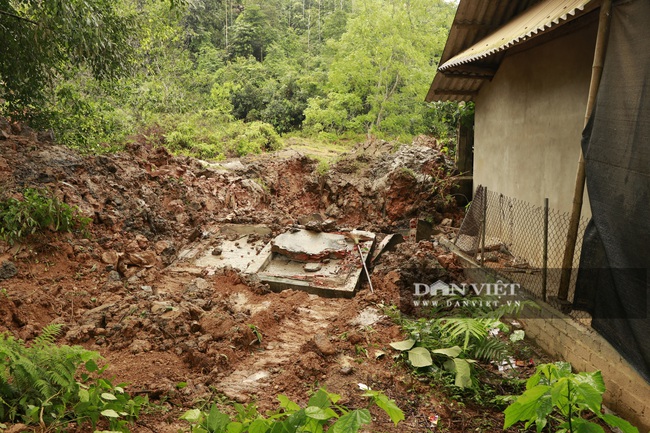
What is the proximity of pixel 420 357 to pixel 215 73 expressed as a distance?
24990 mm

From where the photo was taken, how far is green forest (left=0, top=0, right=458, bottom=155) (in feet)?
23.8

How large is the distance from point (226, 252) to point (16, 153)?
13.3 feet

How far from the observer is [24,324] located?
15.2ft

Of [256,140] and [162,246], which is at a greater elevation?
[256,140]

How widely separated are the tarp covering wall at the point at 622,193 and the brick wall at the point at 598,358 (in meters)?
0.18

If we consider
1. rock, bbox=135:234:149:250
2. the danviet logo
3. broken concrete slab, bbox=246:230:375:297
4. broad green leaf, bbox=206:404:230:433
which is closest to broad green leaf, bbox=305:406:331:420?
broad green leaf, bbox=206:404:230:433

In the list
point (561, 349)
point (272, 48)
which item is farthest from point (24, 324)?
point (272, 48)

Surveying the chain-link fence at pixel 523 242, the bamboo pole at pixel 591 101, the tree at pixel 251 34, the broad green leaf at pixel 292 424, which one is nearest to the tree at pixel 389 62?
the tree at pixel 251 34

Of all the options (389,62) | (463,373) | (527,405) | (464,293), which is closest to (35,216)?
(463,373)

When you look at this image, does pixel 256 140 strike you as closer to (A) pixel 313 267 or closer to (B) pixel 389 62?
(B) pixel 389 62


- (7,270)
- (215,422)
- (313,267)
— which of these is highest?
(215,422)

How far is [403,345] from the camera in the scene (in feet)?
16.0

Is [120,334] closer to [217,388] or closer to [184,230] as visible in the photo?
[217,388]

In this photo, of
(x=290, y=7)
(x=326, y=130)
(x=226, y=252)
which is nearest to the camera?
(x=226, y=252)
